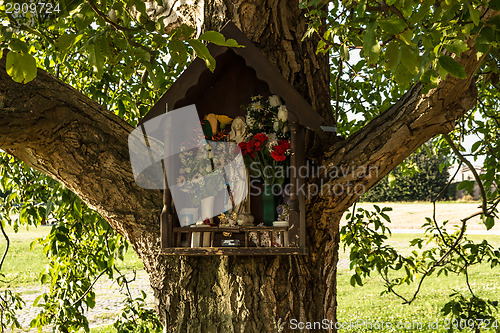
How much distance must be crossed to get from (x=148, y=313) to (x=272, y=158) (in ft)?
8.59

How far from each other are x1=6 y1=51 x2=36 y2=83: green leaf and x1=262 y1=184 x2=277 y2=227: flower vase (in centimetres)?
165

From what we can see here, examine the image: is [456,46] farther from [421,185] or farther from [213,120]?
[421,185]

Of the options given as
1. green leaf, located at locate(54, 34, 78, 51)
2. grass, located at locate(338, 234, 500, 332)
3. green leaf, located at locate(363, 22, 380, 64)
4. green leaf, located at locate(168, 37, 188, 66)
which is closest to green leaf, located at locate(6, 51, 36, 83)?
green leaf, located at locate(54, 34, 78, 51)

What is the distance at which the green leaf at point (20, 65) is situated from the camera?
4.84 feet

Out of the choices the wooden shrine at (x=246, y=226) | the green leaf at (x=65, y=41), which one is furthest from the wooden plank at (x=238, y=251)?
the green leaf at (x=65, y=41)

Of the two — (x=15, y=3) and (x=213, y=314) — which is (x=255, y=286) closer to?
(x=213, y=314)

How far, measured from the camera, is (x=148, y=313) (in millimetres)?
4820

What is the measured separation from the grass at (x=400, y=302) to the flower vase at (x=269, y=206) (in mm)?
5055

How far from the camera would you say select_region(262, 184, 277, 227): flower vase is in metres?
2.90

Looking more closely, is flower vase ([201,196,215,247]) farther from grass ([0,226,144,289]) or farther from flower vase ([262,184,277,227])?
grass ([0,226,144,289])

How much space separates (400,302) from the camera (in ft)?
33.7

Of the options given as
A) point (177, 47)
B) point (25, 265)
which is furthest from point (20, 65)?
point (25, 265)

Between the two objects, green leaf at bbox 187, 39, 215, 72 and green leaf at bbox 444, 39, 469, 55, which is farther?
green leaf at bbox 444, 39, 469, 55

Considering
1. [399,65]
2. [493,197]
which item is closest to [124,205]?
[399,65]
